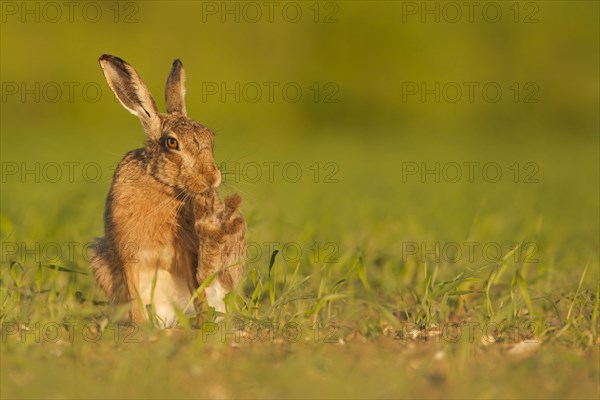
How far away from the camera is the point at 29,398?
374 cm

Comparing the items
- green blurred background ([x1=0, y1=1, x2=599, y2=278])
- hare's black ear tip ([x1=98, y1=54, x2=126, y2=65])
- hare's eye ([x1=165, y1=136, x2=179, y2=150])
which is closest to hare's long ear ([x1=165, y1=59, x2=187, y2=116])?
hare's black ear tip ([x1=98, y1=54, x2=126, y2=65])

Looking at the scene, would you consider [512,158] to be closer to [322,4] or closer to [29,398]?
[322,4]

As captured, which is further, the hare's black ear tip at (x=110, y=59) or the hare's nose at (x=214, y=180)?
the hare's black ear tip at (x=110, y=59)

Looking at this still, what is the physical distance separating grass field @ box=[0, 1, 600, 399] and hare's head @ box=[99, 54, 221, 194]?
46 centimetres

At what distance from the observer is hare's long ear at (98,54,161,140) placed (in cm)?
533

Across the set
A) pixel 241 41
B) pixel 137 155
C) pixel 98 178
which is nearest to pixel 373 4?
pixel 241 41

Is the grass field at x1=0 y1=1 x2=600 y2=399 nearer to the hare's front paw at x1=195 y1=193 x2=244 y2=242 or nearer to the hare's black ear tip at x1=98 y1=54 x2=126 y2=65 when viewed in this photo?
the hare's front paw at x1=195 y1=193 x2=244 y2=242

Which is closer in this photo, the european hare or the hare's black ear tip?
the european hare

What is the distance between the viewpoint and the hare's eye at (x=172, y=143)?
5129mm

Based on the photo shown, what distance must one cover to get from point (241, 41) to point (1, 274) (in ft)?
41.0

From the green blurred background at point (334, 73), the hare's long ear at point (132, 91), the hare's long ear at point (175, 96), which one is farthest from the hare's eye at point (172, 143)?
the green blurred background at point (334, 73)

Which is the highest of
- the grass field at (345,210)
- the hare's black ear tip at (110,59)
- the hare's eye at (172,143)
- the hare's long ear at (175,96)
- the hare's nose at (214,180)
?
the hare's black ear tip at (110,59)

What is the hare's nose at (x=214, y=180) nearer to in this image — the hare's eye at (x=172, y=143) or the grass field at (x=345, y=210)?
the hare's eye at (x=172, y=143)

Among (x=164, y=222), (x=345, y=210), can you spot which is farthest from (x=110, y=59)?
(x=345, y=210)
